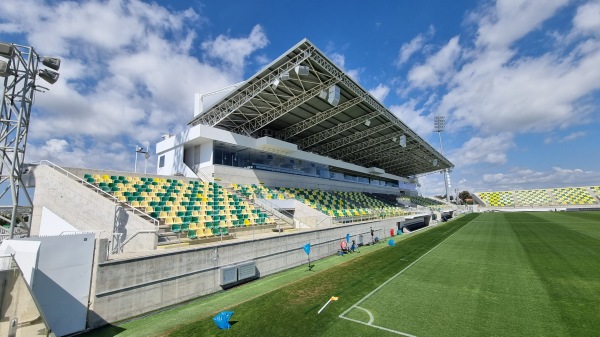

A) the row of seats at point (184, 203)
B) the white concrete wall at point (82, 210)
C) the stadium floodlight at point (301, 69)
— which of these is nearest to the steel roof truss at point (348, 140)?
the stadium floodlight at point (301, 69)

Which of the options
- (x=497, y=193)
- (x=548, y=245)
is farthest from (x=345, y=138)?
(x=497, y=193)

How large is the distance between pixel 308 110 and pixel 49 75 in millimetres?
20405

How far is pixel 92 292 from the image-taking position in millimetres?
7254

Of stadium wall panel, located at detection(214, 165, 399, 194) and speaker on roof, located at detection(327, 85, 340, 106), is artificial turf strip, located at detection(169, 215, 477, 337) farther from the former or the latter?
stadium wall panel, located at detection(214, 165, 399, 194)

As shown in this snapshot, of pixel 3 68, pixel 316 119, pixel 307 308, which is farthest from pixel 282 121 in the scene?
pixel 307 308

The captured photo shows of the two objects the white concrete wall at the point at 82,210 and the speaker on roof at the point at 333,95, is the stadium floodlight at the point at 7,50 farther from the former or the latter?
the speaker on roof at the point at 333,95

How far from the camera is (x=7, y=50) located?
32.4ft

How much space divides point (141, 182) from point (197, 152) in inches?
332

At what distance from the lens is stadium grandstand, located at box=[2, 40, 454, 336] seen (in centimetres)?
733

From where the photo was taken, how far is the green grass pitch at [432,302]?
632 centimetres

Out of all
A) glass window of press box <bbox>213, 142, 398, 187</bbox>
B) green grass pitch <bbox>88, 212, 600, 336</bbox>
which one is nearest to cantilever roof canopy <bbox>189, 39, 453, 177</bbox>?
glass window of press box <bbox>213, 142, 398, 187</bbox>

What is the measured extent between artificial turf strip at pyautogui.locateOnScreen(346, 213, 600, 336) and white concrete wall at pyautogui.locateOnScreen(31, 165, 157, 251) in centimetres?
921

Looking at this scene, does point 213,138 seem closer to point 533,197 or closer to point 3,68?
point 3,68

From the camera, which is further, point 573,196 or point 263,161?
point 573,196
